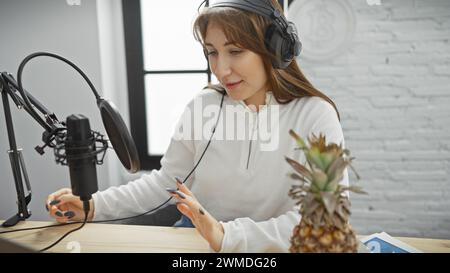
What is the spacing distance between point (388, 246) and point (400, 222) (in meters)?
0.67

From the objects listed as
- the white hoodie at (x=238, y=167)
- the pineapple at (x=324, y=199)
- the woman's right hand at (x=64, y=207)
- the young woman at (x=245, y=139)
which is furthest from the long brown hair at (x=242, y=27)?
the woman's right hand at (x=64, y=207)

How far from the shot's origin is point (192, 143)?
3.36 feet

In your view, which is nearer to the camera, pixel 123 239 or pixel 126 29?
pixel 123 239

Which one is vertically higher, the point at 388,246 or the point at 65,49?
the point at 65,49

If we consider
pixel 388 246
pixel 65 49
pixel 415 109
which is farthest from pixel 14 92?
pixel 415 109

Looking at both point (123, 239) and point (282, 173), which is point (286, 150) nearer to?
point (282, 173)

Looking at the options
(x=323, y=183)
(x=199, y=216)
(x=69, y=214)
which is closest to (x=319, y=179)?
(x=323, y=183)

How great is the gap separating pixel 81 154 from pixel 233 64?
44cm

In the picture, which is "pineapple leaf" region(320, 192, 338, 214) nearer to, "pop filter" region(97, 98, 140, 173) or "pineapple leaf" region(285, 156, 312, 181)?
"pineapple leaf" region(285, 156, 312, 181)

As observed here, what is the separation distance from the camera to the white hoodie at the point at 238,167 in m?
0.90

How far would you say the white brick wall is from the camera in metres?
1.07

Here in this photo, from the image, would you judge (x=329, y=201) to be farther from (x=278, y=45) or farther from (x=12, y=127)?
(x=12, y=127)

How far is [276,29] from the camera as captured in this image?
745 millimetres

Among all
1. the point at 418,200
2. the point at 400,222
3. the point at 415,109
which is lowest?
the point at 400,222
